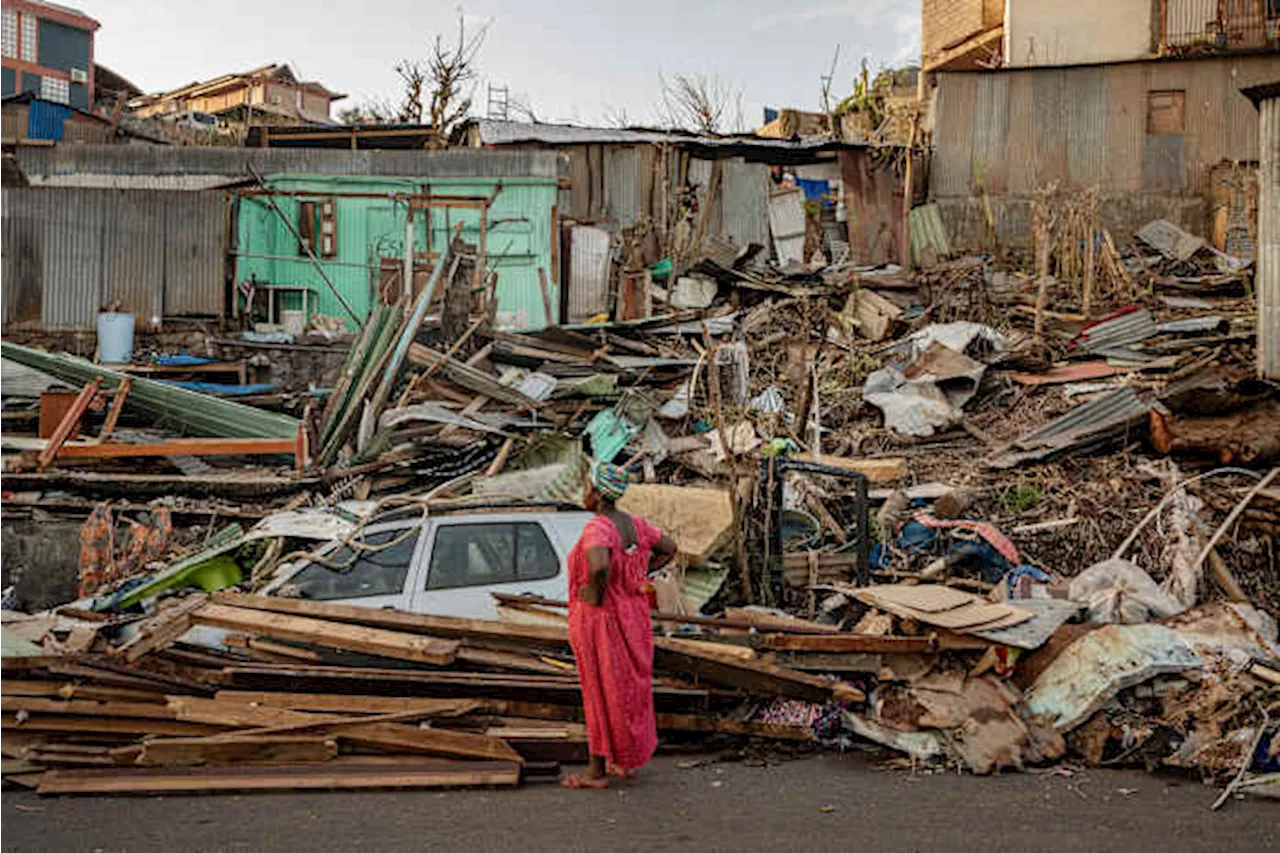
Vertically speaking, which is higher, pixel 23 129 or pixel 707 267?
pixel 23 129

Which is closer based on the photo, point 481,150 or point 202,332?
point 202,332

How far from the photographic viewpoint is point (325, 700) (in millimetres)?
5953

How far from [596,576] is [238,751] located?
210 cm

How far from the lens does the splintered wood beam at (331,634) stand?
19.9 ft

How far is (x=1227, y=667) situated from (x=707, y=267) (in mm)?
14161

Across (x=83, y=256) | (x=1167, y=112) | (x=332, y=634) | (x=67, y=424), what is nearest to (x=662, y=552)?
(x=332, y=634)

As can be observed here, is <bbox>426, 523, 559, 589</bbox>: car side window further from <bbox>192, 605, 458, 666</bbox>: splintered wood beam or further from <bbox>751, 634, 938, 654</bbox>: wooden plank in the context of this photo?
<bbox>751, 634, 938, 654</bbox>: wooden plank

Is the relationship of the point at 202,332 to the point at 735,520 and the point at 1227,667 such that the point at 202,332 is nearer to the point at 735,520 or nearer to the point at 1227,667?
the point at 735,520

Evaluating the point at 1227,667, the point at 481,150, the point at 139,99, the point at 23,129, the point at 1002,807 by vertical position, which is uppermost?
the point at 139,99

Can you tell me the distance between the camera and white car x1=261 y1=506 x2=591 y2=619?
22.8 feet

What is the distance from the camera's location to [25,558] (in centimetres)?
1066

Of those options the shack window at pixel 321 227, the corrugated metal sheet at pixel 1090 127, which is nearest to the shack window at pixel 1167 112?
the corrugated metal sheet at pixel 1090 127

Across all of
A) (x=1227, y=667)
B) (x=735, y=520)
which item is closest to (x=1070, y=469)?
(x=735, y=520)

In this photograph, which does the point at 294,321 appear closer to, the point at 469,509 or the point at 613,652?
the point at 469,509
